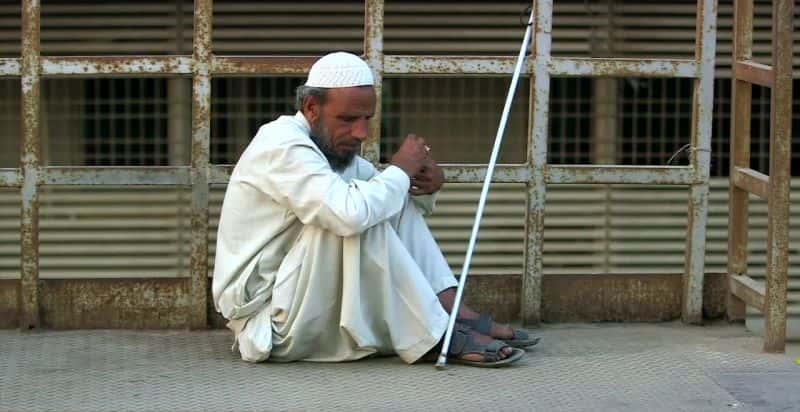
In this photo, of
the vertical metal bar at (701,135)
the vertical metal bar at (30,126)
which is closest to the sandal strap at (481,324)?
the vertical metal bar at (701,135)

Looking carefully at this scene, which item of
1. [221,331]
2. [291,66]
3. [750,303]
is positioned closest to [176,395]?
[221,331]

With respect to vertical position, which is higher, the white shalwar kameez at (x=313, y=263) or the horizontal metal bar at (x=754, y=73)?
the horizontal metal bar at (x=754, y=73)

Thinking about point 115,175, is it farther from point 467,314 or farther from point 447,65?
point 467,314

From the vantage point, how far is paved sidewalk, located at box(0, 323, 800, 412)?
14.3 ft

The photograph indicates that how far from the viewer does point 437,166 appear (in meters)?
5.04

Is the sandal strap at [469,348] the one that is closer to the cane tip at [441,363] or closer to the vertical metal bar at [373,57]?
the cane tip at [441,363]

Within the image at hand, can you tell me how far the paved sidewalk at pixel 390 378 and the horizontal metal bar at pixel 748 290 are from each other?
155 mm

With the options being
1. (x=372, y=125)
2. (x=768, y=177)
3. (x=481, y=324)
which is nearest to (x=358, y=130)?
(x=372, y=125)

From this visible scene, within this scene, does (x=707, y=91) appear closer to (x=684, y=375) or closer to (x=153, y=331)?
(x=684, y=375)

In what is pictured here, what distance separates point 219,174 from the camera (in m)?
5.32

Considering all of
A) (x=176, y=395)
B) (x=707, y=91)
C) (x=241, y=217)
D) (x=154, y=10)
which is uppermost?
(x=154, y=10)

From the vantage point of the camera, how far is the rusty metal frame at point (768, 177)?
4.81 meters

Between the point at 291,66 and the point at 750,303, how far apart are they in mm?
1960

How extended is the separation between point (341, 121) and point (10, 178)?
1364mm
